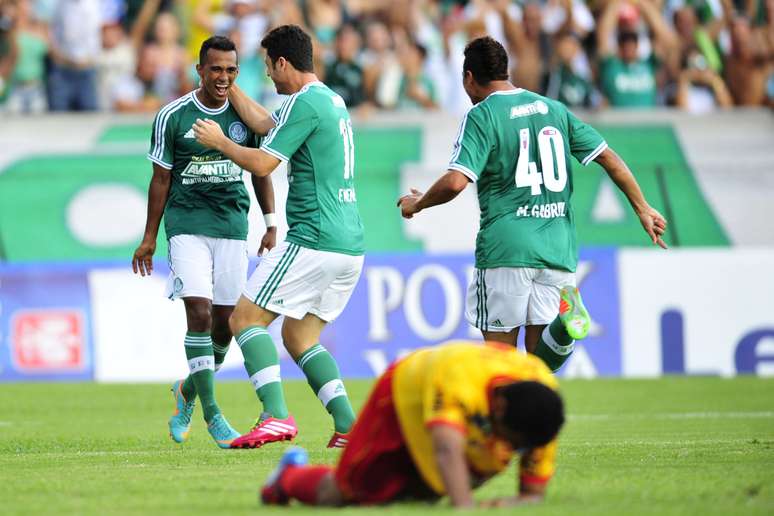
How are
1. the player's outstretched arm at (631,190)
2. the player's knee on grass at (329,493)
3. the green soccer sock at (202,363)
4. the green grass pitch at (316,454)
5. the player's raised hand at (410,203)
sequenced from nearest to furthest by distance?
the player's knee on grass at (329,493), the green grass pitch at (316,454), the player's raised hand at (410,203), the player's outstretched arm at (631,190), the green soccer sock at (202,363)

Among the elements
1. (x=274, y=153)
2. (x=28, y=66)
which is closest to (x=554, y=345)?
(x=274, y=153)

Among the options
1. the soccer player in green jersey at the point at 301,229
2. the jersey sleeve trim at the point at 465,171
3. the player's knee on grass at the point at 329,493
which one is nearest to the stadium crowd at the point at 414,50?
the soccer player in green jersey at the point at 301,229

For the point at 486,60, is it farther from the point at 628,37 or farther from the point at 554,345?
the point at 628,37

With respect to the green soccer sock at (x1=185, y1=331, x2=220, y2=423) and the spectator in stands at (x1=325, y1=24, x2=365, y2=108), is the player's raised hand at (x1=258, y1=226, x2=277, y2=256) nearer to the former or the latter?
the green soccer sock at (x1=185, y1=331, x2=220, y2=423)

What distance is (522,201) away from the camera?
28.4 feet

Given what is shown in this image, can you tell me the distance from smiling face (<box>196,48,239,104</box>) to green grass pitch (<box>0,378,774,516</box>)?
2.28 metres

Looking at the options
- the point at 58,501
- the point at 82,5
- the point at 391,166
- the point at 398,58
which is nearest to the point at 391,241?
the point at 391,166

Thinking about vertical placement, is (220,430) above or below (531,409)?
below

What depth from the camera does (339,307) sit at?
8852mm

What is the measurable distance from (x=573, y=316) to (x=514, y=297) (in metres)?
0.41

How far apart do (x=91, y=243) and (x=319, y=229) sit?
933 centimetres

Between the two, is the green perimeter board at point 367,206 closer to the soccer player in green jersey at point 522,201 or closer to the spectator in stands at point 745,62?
the spectator in stands at point 745,62

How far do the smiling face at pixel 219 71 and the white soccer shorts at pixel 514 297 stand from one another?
198 cm

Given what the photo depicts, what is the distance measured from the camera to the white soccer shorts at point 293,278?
27.9ft
